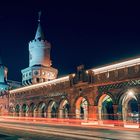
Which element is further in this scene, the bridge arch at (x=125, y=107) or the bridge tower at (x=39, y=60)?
the bridge tower at (x=39, y=60)

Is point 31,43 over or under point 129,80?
over

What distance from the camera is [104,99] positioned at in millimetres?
31375

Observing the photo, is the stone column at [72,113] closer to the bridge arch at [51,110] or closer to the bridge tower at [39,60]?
the bridge arch at [51,110]

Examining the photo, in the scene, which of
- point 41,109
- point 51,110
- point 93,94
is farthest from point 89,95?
point 41,109

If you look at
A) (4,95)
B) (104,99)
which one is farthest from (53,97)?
(4,95)

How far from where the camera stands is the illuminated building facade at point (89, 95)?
2714 cm

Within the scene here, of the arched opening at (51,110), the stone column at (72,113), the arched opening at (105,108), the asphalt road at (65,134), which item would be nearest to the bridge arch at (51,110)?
the arched opening at (51,110)

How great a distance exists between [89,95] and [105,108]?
279cm

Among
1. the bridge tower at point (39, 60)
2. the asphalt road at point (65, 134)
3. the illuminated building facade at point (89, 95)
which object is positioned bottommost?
the asphalt road at point (65, 134)

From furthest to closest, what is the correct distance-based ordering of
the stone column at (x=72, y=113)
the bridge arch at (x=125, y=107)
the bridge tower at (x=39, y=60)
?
the bridge tower at (x=39, y=60)
the stone column at (x=72, y=113)
the bridge arch at (x=125, y=107)

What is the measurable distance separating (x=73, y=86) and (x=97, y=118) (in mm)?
5864

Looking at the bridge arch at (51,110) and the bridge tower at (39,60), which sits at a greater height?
the bridge tower at (39,60)

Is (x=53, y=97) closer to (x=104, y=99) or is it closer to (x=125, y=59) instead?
(x=104, y=99)

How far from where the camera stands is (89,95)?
3161 centimetres
